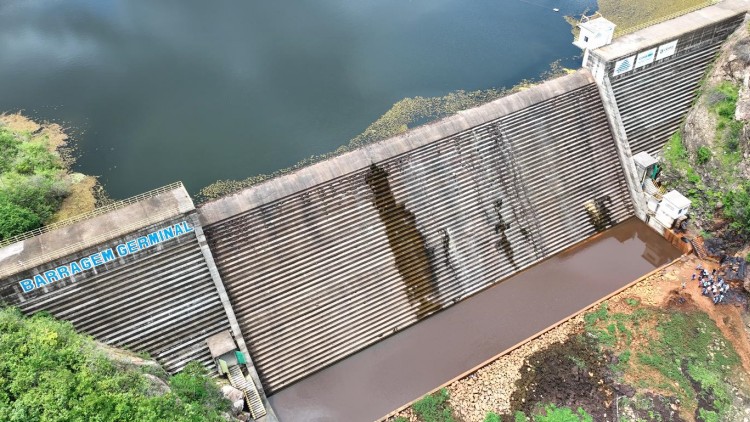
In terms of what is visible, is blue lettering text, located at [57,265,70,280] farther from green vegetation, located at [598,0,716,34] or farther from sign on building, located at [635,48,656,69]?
green vegetation, located at [598,0,716,34]

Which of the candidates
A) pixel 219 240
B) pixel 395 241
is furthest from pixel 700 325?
pixel 219 240

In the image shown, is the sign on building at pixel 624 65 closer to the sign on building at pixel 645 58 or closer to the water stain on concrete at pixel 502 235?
the sign on building at pixel 645 58

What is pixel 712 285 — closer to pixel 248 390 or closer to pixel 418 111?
pixel 418 111

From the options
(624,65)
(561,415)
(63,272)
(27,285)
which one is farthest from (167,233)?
(624,65)

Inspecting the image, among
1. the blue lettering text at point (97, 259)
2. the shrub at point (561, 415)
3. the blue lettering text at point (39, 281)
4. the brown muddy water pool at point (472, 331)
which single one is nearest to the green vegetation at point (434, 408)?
the brown muddy water pool at point (472, 331)

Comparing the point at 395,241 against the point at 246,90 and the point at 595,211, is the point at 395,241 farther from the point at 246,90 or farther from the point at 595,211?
the point at 246,90

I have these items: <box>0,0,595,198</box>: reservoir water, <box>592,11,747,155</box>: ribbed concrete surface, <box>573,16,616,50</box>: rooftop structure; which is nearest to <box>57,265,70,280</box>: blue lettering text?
<box>0,0,595,198</box>: reservoir water
